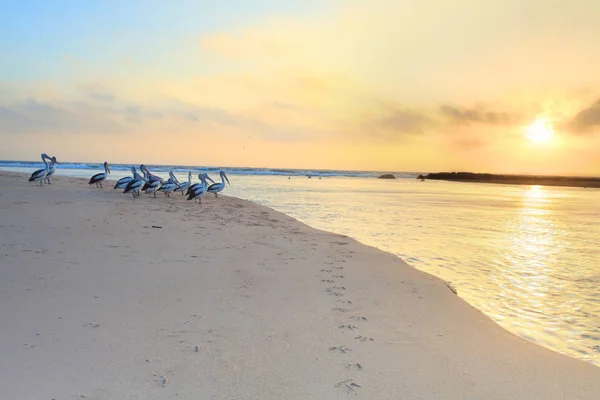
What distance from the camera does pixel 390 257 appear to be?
24.1 feet

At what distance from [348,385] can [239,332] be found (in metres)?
1.13

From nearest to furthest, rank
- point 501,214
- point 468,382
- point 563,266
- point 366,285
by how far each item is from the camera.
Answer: point 468,382 < point 366,285 < point 563,266 < point 501,214

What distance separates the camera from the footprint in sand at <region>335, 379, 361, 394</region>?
2.78 m

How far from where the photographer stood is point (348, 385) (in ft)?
9.34

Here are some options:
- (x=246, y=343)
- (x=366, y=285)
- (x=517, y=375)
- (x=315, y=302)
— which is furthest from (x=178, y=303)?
(x=517, y=375)

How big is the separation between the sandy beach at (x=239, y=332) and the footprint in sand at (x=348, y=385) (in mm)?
13

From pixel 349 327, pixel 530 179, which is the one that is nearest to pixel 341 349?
pixel 349 327

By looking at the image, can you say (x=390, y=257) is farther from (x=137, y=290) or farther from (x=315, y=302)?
(x=137, y=290)

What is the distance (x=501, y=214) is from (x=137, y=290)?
14582 millimetres

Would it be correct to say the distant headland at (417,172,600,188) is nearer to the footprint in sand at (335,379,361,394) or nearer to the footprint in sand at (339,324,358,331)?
the footprint in sand at (339,324,358,331)

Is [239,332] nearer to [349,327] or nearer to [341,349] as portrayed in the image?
[341,349]

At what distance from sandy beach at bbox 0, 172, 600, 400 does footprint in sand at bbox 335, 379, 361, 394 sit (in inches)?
0.5

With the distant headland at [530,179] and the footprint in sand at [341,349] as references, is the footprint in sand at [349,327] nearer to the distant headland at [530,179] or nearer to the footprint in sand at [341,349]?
the footprint in sand at [341,349]

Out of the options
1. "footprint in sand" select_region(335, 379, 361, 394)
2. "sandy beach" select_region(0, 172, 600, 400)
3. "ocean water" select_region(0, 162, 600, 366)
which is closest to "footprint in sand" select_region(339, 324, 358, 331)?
"sandy beach" select_region(0, 172, 600, 400)
